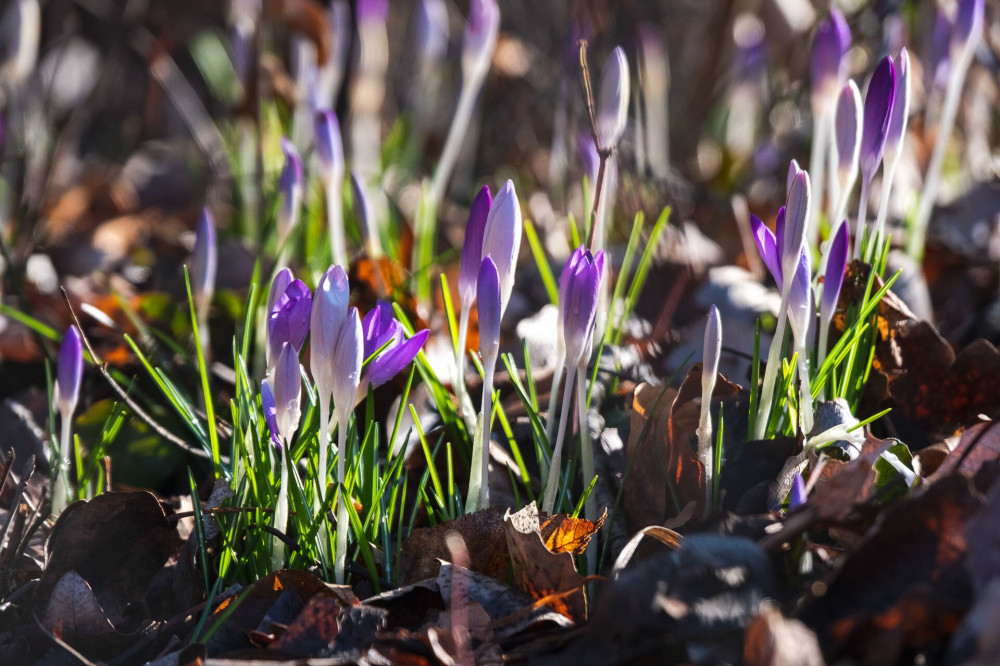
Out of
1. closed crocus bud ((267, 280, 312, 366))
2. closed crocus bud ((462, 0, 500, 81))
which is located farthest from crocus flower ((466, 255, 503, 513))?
closed crocus bud ((462, 0, 500, 81))

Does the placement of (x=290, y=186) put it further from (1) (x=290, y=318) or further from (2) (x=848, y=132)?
(2) (x=848, y=132)

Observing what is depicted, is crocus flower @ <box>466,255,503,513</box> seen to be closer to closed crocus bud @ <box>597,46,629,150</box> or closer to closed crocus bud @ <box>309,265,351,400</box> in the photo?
closed crocus bud @ <box>309,265,351,400</box>

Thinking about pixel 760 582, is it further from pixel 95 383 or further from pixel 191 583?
pixel 95 383

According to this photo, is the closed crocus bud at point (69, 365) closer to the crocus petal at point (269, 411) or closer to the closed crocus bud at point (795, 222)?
the crocus petal at point (269, 411)

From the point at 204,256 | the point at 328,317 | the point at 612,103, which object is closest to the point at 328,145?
the point at 204,256

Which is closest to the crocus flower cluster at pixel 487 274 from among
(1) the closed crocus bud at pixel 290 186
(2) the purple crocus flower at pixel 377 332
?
(2) the purple crocus flower at pixel 377 332

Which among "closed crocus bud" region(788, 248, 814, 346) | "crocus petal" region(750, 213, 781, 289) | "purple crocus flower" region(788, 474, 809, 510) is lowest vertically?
"purple crocus flower" region(788, 474, 809, 510)

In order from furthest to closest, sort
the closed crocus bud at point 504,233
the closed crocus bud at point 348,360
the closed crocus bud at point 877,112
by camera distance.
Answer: the closed crocus bud at point 877,112 → the closed crocus bud at point 504,233 → the closed crocus bud at point 348,360
